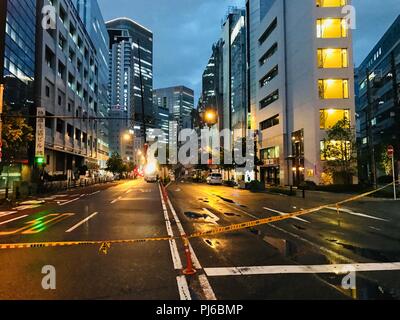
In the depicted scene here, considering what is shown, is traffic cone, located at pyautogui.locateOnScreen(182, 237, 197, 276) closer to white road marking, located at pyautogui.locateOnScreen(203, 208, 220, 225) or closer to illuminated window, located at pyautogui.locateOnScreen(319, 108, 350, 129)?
white road marking, located at pyautogui.locateOnScreen(203, 208, 220, 225)

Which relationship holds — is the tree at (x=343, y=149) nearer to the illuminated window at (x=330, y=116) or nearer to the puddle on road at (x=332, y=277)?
the illuminated window at (x=330, y=116)

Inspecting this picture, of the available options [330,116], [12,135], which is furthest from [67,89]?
[330,116]

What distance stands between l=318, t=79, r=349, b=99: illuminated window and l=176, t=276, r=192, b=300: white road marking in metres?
42.1

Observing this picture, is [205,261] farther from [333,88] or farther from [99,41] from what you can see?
[99,41]

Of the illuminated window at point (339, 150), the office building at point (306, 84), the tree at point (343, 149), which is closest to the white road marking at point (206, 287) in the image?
the office building at point (306, 84)

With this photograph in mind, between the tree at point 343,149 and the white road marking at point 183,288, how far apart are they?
34.4 m

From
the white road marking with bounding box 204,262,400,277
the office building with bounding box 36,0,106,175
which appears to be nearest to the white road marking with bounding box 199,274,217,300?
the white road marking with bounding box 204,262,400,277

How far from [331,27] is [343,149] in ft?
57.9

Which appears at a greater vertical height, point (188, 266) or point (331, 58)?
point (331, 58)

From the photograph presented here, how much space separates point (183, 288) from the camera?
224 inches

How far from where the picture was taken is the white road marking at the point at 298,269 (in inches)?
260
